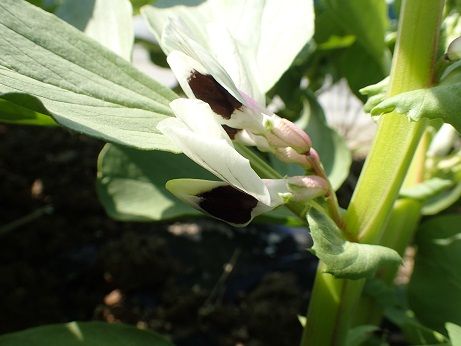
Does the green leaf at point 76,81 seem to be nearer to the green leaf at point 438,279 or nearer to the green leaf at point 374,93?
the green leaf at point 374,93

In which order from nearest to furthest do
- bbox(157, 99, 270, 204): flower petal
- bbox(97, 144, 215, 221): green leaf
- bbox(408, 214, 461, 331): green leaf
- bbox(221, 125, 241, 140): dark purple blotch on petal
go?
1. bbox(157, 99, 270, 204): flower petal
2. bbox(221, 125, 241, 140): dark purple blotch on petal
3. bbox(408, 214, 461, 331): green leaf
4. bbox(97, 144, 215, 221): green leaf

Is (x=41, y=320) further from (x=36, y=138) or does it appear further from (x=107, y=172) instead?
(x=36, y=138)

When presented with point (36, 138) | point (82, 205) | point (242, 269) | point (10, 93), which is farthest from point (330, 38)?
point (36, 138)

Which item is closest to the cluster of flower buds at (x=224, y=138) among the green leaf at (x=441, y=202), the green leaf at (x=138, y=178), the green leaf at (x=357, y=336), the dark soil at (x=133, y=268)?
the green leaf at (x=357, y=336)

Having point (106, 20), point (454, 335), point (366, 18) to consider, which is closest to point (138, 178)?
point (106, 20)

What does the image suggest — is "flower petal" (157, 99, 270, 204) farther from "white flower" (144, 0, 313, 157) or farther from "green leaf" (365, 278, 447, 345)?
"green leaf" (365, 278, 447, 345)

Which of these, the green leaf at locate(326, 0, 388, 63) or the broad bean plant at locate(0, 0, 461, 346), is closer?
the broad bean plant at locate(0, 0, 461, 346)

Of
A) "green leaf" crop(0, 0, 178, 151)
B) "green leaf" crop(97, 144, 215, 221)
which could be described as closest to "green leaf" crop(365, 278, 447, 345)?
"green leaf" crop(97, 144, 215, 221)
